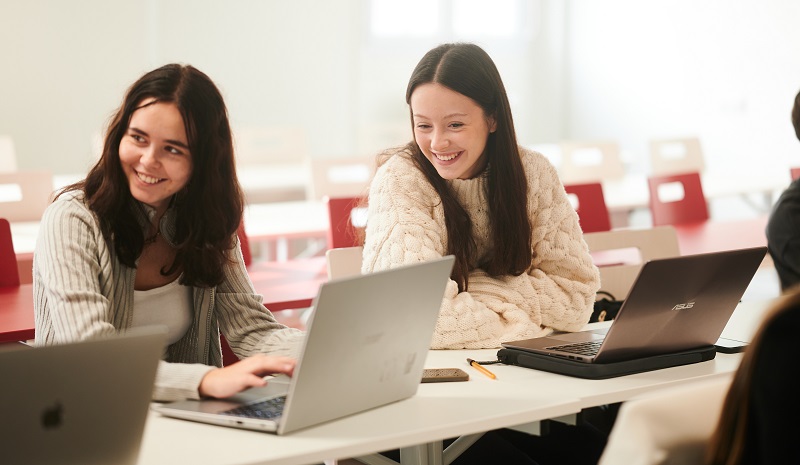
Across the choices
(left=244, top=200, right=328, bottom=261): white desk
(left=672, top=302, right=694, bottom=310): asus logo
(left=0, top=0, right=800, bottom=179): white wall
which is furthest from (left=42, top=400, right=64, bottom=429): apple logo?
(left=0, top=0, right=800, bottom=179): white wall

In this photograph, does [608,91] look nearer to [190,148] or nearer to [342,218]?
[342,218]

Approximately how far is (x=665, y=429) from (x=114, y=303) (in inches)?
47.2

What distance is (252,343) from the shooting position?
217 centimetres

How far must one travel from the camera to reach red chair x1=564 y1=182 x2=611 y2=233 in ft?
12.2

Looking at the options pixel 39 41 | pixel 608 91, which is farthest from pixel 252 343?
pixel 608 91

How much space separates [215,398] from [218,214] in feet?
1.56

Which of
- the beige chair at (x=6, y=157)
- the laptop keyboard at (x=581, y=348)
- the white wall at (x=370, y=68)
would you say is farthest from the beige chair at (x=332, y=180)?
the laptop keyboard at (x=581, y=348)

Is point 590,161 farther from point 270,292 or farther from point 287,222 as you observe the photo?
point 270,292

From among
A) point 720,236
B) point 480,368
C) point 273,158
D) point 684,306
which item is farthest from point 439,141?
point 273,158

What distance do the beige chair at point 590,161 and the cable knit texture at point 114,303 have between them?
3.68 meters

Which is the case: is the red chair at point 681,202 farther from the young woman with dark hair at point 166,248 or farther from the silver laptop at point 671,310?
the young woman with dark hair at point 166,248

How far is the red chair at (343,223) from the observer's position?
313 centimetres

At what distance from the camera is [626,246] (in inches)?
122

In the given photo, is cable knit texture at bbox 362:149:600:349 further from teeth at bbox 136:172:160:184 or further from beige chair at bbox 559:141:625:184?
beige chair at bbox 559:141:625:184
